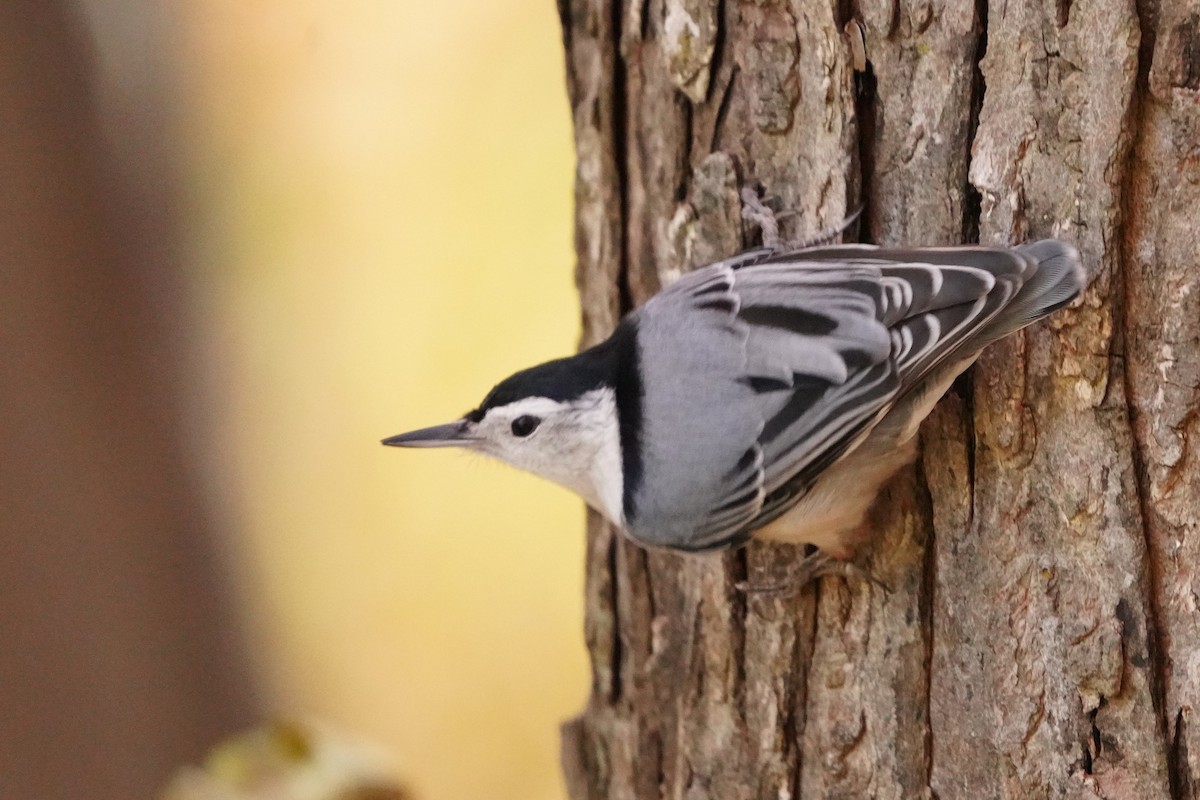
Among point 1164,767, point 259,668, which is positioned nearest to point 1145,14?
point 1164,767

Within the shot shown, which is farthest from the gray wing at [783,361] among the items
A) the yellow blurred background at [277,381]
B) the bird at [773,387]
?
the yellow blurred background at [277,381]

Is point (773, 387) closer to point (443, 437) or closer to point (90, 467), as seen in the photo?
point (443, 437)

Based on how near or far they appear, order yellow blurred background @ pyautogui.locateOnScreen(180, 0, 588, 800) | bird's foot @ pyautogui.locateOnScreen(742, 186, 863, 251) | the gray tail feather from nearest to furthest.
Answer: the gray tail feather
bird's foot @ pyautogui.locateOnScreen(742, 186, 863, 251)
yellow blurred background @ pyautogui.locateOnScreen(180, 0, 588, 800)

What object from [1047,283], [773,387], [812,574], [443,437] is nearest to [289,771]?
[443,437]

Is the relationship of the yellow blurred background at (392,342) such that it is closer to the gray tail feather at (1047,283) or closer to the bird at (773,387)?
the bird at (773,387)

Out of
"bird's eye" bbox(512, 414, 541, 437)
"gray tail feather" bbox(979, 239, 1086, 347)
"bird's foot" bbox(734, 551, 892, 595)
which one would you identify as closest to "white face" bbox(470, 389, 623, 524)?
"bird's eye" bbox(512, 414, 541, 437)

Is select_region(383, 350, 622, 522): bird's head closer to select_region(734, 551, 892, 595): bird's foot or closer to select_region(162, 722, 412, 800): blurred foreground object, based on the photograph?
select_region(734, 551, 892, 595): bird's foot
